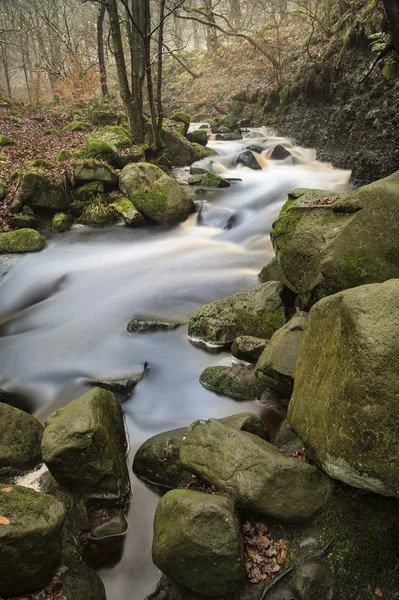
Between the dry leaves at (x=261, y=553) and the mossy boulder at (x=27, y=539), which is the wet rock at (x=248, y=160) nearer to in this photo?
the dry leaves at (x=261, y=553)

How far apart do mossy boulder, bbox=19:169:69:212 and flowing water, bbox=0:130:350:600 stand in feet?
2.56

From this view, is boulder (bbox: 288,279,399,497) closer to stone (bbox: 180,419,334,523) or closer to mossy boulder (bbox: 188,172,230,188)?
stone (bbox: 180,419,334,523)

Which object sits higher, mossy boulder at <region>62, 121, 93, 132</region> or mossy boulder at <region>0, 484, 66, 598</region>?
mossy boulder at <region>62, 121, 93, 132</region>

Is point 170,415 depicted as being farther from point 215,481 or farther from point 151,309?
point 151,309

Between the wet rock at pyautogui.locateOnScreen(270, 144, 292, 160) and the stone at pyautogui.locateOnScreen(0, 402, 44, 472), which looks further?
the wet rock at pyautogui.locateOnScreen(270, 144, 292, 160)

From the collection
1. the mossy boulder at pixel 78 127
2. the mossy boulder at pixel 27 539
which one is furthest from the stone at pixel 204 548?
the mossy boulder at pixel 78 127

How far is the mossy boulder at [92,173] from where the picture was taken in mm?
10336

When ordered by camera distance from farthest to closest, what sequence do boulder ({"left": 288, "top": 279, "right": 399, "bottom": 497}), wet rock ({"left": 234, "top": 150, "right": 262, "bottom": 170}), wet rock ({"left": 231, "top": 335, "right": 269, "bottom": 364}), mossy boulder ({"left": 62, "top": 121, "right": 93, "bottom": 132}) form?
mossy boulder ({"left": 62, "top": 121, "right": 93, "bottom": 132}) < wet rock ({"left": 234, "top": 150, "right": 262, "bottom": 170}) < wet rock ({"left": 231, "top": 335, "right": 269, "bottom": 364}) < boulder ({"left": 288, "top": 279, "right": 399, "bottom": 497})

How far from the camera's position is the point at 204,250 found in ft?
30.0

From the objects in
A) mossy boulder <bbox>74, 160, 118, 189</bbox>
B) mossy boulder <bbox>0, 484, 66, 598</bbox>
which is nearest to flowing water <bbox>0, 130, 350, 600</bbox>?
mossy boulder <bbox>0, 484, 66, 598</bbox>

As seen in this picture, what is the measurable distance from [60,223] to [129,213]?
1658 millimetres

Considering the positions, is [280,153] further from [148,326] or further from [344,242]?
[344,242]

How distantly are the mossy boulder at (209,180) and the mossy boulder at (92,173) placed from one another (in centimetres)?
321

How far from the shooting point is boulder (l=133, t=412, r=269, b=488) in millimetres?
3895
